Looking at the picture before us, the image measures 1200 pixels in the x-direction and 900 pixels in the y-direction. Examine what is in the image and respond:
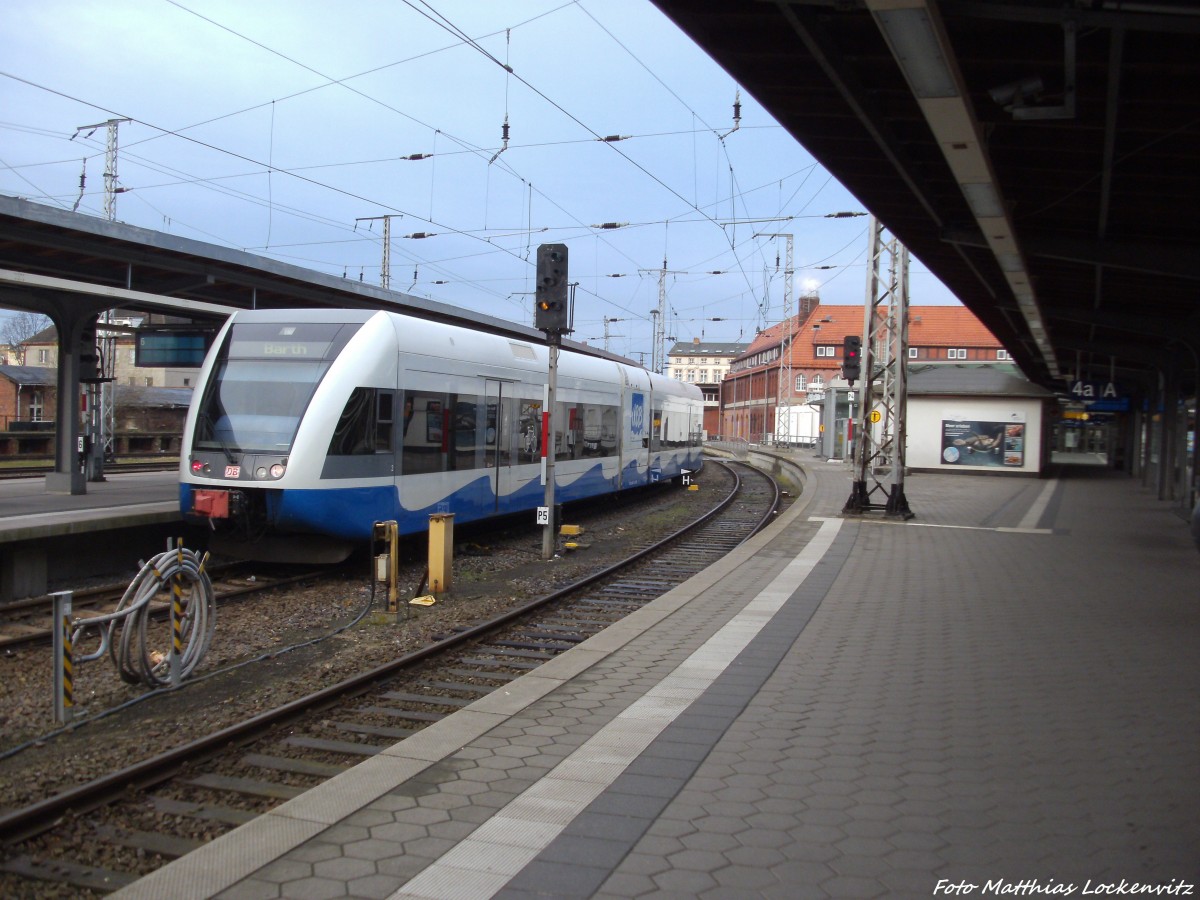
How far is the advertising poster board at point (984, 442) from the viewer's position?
3262 cm

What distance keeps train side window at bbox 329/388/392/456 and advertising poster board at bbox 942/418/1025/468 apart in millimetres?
25786

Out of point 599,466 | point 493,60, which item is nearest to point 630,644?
point 493,60

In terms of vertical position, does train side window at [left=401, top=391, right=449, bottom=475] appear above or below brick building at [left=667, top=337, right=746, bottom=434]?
below

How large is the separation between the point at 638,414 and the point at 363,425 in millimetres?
11578

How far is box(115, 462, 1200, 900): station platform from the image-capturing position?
3779mm

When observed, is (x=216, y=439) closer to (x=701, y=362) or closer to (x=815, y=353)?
(x=815, y=353)

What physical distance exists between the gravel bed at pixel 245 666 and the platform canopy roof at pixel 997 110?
17.6 ft

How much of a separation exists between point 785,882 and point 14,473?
23664mm

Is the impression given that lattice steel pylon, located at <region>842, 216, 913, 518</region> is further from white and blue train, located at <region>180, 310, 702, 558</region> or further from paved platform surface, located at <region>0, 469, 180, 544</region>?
paved platform surface, located at <region>0, 469, 180, 544</region>

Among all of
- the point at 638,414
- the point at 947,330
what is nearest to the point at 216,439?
the point at 638,414

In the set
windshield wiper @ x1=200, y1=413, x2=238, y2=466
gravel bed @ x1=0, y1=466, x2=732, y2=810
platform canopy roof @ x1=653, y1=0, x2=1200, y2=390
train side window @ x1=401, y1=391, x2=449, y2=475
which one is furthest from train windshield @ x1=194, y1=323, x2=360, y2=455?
platform canopy roof @ x1=653, y1=0, x2=1200, y2=390

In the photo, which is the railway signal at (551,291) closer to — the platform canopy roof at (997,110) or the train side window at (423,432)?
the train side window at (423,432)

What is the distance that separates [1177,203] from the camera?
10773 millimetres

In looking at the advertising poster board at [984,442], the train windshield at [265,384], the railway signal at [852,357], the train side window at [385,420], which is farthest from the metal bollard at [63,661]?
the advertising poster board at [984,442]
